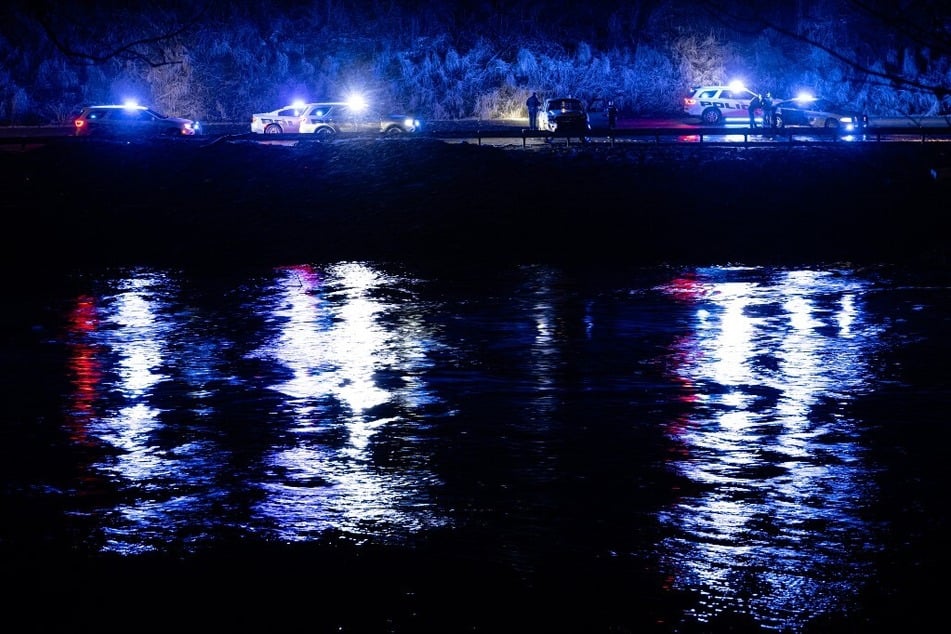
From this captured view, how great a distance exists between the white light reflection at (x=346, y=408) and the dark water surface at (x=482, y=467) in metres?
0.04

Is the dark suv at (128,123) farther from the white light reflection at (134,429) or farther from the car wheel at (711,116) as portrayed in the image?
the white light reflection at (134,429)

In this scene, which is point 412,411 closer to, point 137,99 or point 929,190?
point 929,190

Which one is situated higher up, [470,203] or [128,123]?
[128,123]

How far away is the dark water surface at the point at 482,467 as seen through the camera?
671cm

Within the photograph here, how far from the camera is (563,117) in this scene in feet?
143

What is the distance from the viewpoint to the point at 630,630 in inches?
246

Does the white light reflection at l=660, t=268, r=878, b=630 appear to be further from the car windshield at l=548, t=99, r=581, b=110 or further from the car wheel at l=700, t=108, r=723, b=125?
the car wheel at l=700, t=108, r=723, b=125

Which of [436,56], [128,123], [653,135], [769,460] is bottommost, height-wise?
[769,460]

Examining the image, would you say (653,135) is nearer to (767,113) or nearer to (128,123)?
(767,113)

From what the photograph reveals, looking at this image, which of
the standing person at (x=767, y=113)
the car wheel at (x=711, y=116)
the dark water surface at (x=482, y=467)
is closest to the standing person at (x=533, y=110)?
the standing person at (x=767, y=113)

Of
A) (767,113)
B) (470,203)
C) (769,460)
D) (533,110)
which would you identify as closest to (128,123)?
(533,110)

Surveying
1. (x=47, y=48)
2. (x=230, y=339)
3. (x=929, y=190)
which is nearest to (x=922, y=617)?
(x=230, y=339)

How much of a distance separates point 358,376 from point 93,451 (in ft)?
11.2

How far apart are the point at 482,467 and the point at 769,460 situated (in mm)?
2215
